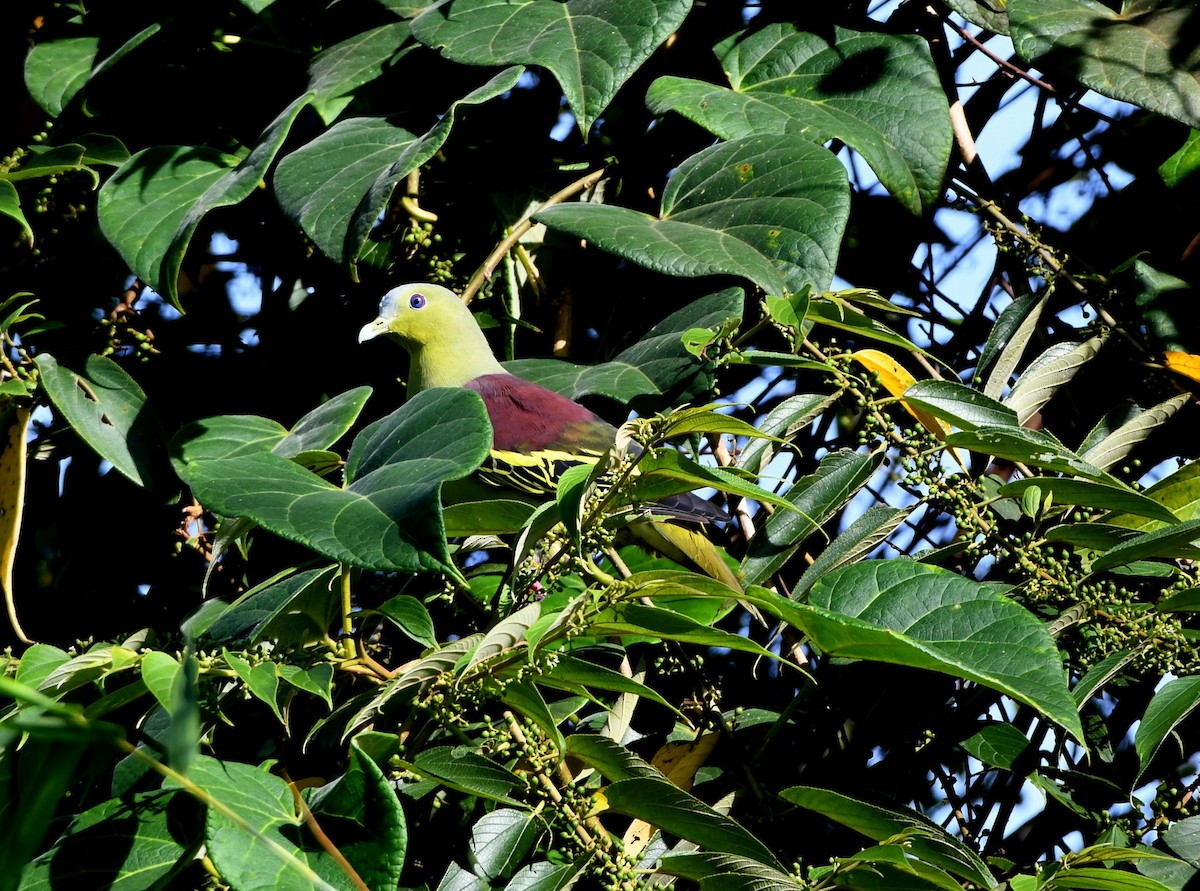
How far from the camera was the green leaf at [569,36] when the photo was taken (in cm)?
188

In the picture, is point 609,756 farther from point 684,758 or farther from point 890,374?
point 890,374

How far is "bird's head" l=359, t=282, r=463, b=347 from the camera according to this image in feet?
→ 7.68

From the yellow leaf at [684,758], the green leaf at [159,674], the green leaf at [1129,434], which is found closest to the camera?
the green leaf at [159,674]

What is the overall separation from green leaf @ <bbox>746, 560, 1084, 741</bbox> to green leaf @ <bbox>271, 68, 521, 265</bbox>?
0.95m

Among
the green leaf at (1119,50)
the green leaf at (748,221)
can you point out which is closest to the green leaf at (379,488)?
the green leaf at (748,221)

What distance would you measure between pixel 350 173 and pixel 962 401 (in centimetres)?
114

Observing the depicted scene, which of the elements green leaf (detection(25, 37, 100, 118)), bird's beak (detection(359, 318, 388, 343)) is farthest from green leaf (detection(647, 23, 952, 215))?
green leaf (detection(25, 37, 100, 118))

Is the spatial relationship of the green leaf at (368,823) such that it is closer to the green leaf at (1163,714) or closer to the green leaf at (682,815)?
the green leaf at (682,815)

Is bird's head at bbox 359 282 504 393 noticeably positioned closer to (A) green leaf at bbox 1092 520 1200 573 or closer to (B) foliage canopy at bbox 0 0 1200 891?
(B) foliage canopy at bbox 0 0 1200 891

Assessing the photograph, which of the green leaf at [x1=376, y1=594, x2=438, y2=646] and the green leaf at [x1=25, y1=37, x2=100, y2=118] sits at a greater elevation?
the green leaf at [x1=25, y1=37, x2=100, y2=118]

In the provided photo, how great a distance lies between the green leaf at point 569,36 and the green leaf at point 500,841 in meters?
1.07

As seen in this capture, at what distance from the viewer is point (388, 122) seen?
2176mm

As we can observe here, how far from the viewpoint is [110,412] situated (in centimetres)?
200

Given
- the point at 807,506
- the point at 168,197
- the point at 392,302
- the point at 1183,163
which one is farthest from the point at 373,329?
the point at 1183,163
